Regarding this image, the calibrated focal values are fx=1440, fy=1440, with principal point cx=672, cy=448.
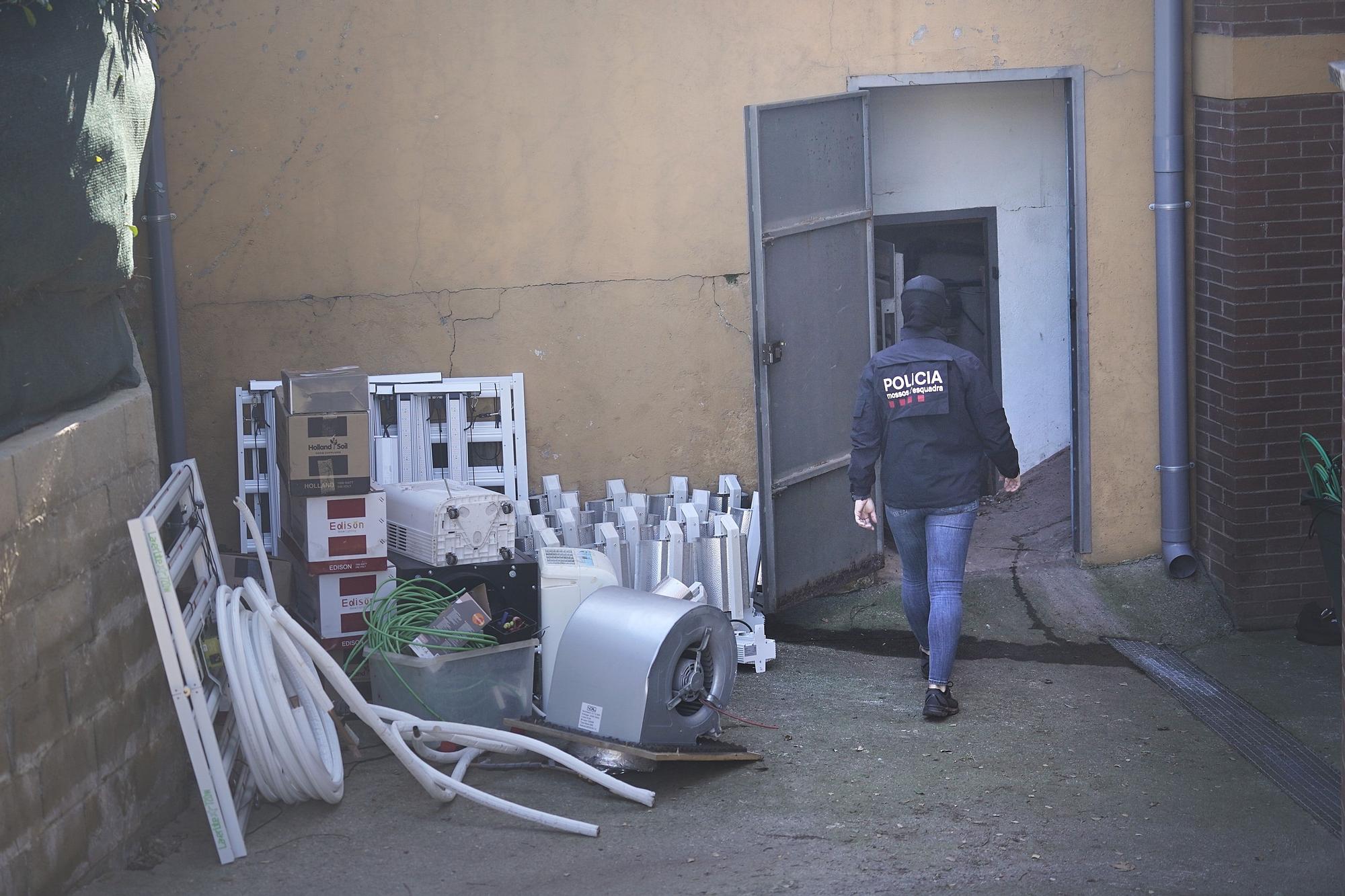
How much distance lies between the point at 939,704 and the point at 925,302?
165 centimetres

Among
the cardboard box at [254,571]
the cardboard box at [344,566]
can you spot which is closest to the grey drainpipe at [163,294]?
the cardboard box at [254,571]

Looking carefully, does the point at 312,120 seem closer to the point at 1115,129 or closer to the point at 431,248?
the point at 431,248

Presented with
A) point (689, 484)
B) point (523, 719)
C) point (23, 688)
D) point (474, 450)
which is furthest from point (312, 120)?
point (23, 688)

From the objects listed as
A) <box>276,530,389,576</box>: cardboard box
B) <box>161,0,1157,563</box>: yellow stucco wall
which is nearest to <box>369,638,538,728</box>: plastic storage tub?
<box>276,530,389,576</box>: cardboard box

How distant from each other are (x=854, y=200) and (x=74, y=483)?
4.17 metres

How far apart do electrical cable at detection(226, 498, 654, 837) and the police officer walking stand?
1.60 m

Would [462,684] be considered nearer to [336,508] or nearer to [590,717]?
[590,717]

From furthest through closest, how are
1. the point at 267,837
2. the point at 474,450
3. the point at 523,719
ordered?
1. the point at 474,450
2. the point at 523,719
3. the point at 267,837

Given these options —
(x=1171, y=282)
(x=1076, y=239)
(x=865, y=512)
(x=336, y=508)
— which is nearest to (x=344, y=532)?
(x=336, y=508)

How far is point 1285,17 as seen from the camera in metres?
6.72

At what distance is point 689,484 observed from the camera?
7.43 m

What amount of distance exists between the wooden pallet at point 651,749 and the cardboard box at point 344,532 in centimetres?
96

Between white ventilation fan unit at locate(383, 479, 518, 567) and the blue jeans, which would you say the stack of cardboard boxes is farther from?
the blue jeans

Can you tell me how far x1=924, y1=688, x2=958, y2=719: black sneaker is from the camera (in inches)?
233
